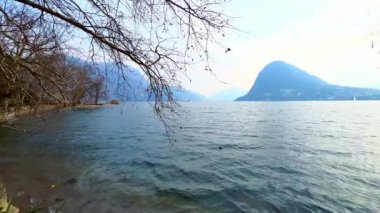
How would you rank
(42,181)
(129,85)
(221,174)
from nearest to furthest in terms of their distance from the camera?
(129,85) → (42,181) → (221,174)

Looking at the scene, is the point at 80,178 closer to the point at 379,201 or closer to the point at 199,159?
the point at 199,159

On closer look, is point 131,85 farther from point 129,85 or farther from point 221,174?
point 221,174

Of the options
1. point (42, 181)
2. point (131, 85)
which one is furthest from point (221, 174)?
point (131, 85)

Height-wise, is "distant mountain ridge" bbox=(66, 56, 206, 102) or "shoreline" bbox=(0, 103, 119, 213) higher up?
"distant mountain ridge" bbox=(66, 56, 206, 102)

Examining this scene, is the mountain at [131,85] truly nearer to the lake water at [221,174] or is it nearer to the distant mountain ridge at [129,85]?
the distant mountain ridge at [129,85]

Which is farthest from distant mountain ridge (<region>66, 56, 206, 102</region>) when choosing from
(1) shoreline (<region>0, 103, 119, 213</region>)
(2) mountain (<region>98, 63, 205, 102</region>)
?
(1) shoreline (<region>0, 103, 119, 213</region>)

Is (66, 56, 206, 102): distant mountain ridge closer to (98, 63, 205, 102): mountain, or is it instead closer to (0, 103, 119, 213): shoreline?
(98, 63, 205, 102): mountain

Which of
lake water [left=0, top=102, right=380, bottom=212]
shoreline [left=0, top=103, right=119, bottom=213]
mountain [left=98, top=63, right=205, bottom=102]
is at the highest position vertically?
mountain [left=98, top=63, right=205, bottom=102]

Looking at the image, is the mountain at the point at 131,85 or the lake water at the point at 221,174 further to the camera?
the lake water at the point at 221,174

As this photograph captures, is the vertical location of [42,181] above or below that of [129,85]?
below

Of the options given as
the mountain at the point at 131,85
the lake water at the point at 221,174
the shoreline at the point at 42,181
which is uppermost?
the mountain at the point at 131,85

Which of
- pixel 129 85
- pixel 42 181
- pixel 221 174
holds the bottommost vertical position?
pixel 221 174

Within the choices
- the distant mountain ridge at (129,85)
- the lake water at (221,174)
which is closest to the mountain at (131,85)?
the distant mountain ridge at (129,85)

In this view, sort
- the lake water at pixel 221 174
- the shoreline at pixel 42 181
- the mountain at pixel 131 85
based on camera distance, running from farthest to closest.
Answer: the lake water at pixel 221 174, the shoreline at pixel 42 181, the mountain at pixel 131 85
